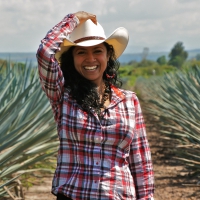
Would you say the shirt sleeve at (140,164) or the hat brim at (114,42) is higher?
the hat brim at (114,42)

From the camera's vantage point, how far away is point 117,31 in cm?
201

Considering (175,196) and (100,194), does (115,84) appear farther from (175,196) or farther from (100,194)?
(175,196)

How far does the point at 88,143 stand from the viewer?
1.77 metres

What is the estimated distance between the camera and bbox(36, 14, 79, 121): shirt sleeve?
1.79 meters

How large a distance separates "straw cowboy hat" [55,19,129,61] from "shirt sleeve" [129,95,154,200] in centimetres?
31

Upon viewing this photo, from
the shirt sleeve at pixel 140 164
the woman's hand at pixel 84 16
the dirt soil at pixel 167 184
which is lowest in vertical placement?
the shirt sleeve at pixel 140 164

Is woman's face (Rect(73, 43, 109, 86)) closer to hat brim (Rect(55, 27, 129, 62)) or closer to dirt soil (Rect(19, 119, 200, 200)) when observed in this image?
hat brim (Rect(55, 27, 129, 62))

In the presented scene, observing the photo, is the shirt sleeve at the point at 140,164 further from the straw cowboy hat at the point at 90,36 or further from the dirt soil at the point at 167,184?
the dirt soil at the point at 167,184

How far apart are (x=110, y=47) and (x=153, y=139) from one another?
6113 millimetres

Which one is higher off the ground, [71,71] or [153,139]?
[153,139]

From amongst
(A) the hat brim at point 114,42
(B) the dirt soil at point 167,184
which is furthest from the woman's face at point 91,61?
(B) the dirt soil at point 167,184

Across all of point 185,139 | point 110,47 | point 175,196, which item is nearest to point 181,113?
point 185,139

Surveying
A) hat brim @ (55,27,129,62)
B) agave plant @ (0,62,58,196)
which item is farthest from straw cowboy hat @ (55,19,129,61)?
agave plant @ (0,62,58,196)

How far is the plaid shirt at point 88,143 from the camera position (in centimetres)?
175
